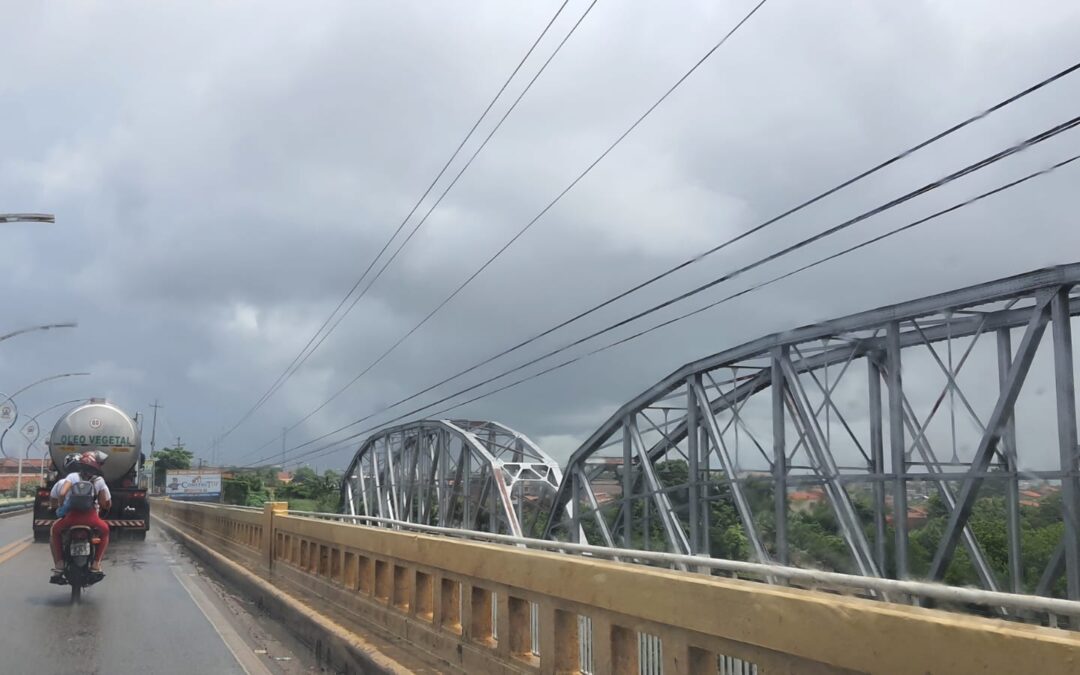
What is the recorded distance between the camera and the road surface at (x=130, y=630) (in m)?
9.71

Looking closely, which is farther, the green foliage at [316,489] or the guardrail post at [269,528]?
the green foliage at [316,489]

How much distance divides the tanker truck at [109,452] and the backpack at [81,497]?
54.5ft

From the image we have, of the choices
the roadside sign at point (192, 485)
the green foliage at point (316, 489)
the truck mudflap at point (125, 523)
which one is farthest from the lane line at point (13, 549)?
the green foliage at point (316, 489)

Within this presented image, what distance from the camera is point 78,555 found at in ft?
45.3

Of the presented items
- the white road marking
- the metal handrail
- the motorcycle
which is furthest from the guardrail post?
the metal handrail

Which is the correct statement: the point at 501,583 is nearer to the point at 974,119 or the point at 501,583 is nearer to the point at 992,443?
the point at 974,119

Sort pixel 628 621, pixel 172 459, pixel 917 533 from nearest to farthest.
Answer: pixel 628 621, pixel 917 533, pixel 172 459

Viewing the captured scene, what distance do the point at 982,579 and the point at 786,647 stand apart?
18.3m

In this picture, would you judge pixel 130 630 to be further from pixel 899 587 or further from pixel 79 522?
pixel 899 587

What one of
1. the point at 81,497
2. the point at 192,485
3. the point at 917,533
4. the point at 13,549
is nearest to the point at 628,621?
the point at 81,497

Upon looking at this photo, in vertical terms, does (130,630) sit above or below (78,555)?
below

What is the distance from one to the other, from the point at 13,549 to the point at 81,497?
14.0 meters

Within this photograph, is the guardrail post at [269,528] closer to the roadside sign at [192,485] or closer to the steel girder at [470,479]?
the steel girder at [470,479]

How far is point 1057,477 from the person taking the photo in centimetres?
1666
